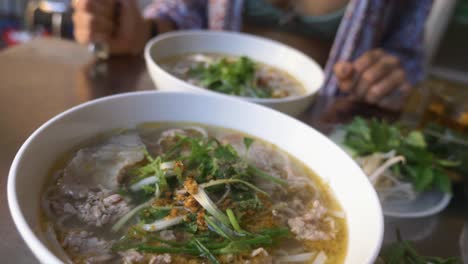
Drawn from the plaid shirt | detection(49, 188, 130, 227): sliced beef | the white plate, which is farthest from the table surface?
the plaid shirt

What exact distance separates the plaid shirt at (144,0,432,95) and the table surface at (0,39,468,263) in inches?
21.8

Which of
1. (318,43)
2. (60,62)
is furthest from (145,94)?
(318,43)

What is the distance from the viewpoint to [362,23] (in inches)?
83.4

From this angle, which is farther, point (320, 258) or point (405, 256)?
point (405, 256)

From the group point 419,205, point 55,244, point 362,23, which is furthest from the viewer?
point 362,23

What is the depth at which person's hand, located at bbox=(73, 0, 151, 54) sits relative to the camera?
1604 millimetres

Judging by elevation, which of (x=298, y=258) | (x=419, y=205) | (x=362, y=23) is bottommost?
(x=419, y=205)

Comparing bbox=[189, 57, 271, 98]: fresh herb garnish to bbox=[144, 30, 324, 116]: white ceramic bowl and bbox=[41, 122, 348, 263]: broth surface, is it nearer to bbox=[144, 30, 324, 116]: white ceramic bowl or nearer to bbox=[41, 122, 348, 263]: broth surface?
bbox=[144, 30, 324, 116]: white ceramic bowl

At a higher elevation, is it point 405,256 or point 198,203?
point 198,203

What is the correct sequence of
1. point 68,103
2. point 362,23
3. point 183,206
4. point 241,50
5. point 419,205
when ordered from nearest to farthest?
1. point 183,206
2. point 419,205
3. point 68,103
4. point 241,50
5. point 362,23

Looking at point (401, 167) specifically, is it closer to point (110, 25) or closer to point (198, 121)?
point (198, 121)

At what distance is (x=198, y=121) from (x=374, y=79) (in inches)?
38.6

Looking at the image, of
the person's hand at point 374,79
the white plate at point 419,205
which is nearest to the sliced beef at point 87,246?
the white plate at point 419,205

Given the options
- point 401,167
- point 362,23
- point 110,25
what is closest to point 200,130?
point 401,167
